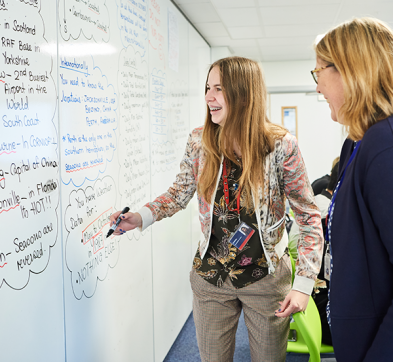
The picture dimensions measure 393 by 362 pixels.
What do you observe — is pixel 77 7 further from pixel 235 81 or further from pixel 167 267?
pixel 167 267

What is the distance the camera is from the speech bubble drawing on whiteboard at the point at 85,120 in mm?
1372

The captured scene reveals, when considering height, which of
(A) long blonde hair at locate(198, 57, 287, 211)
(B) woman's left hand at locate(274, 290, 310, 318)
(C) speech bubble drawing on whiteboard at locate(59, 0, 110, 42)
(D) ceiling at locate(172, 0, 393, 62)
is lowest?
(B) woman's left hand at locate(274, 290, 310, 318)

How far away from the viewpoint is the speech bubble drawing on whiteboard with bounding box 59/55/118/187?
4.50 feet

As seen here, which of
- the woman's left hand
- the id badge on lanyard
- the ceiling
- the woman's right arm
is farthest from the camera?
the ceiling

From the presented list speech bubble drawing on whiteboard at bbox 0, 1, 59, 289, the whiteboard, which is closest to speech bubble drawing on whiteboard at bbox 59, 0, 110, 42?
the whiteboard

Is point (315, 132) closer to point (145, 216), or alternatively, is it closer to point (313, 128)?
point (313, 128)

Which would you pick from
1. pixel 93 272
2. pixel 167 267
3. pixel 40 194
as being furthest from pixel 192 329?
pixel 40 194

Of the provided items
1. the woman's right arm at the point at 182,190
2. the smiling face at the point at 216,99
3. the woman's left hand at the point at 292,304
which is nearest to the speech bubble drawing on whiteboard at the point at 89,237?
the woman's right arm at the point at 182,190

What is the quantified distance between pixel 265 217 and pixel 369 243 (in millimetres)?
570

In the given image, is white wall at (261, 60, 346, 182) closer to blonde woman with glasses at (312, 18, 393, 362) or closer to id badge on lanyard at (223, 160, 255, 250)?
id badge on lanyard at (223, 160, 255, 250)

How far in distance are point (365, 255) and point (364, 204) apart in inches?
4.6

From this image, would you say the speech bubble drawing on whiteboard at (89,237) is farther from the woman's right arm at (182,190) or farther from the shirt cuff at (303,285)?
the shirt cuff at (303,285)

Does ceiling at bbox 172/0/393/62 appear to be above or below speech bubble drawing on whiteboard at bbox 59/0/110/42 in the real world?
above

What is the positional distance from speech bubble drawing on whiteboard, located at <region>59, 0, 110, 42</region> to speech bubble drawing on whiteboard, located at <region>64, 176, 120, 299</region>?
580 mm
